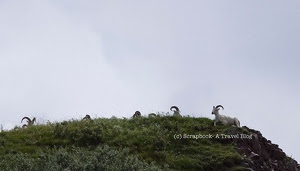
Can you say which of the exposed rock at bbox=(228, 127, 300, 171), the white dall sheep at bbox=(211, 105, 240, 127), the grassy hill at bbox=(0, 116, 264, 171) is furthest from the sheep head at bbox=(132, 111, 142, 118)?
the exposed rock at bbox=(228, 127, 300, 171)

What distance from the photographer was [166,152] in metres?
25.6

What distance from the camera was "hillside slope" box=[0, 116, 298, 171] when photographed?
24719mm

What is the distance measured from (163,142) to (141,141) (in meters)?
1.04

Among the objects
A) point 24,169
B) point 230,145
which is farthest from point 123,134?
point 24,169

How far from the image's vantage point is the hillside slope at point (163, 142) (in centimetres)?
2472

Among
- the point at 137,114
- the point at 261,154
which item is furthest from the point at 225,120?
the point at 137,114

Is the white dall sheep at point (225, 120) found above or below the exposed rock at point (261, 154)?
above

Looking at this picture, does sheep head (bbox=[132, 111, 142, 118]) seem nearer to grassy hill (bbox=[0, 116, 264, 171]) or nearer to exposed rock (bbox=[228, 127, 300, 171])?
grassy hill (bbox=[0, 116, 264, 171])

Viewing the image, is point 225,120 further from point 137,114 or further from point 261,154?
point 137,114

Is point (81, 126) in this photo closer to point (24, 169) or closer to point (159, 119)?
point (159, 119)

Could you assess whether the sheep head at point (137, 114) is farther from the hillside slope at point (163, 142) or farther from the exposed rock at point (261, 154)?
the exposed rock at point (261, 154)

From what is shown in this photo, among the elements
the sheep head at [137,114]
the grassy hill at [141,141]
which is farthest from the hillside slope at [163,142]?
the sheep head at [137,114]

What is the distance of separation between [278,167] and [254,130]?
2.47 metres

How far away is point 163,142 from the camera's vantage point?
2627cm
